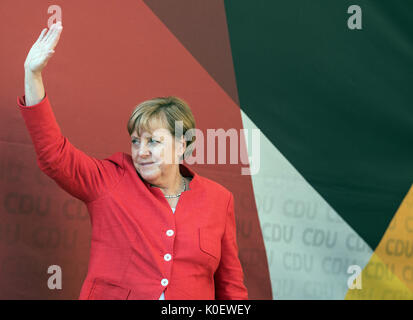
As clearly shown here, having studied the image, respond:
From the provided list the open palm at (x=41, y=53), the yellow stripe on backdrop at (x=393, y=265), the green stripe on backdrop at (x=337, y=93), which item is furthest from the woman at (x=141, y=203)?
the yellow stripe on backdrop at (x=393, y=265)

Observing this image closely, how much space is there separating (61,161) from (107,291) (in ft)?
1.07

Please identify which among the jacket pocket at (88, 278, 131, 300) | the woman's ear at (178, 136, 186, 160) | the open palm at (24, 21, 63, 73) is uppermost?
the open palm at (24, 21, 63, 73)

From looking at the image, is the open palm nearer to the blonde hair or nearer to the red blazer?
the red blazer

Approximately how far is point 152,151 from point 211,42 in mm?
788

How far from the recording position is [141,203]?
143cm

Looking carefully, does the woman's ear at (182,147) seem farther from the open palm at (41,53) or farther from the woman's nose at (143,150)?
the open palm at (41,53)

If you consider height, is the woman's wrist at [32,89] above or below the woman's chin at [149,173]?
above

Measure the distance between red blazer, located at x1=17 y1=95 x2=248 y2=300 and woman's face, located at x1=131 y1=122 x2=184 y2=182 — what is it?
0.03 meters

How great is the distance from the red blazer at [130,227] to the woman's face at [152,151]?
34 millimetres

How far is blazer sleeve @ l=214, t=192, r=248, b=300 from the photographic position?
5.13ft

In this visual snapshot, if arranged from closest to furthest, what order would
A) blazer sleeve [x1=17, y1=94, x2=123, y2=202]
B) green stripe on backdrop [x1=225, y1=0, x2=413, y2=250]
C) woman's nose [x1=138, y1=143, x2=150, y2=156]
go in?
blazer sleeve [x1=17, y1=94, x2=123, y2=202] < woman's nose [x1=138, y1=143, x2=150, y2=156] < green stripe on backdrop [x1=225, y1=0, x2=413, y2=250]

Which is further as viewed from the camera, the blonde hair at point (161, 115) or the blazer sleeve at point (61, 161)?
the blonde hair at point (161, 115)

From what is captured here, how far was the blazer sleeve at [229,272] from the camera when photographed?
5.13ft

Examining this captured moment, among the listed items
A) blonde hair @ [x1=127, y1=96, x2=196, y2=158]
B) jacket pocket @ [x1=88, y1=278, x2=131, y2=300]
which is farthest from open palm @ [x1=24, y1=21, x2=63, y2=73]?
jacket pocket @ [x1=88, y1=278, x2=131, y2=300]
